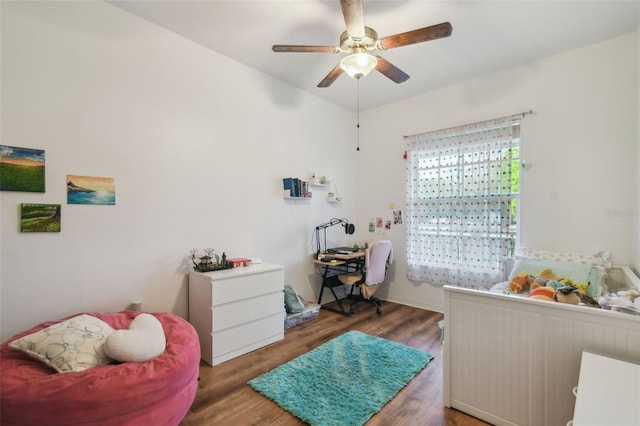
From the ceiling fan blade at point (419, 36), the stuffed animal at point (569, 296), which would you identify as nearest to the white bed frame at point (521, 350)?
the stuffed animal at point (569, 296)

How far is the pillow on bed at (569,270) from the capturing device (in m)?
2.45

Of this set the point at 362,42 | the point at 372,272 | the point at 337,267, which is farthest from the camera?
the point at 337,267

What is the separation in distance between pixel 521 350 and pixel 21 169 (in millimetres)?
3243

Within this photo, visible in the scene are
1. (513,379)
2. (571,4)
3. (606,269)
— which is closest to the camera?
(513,379)

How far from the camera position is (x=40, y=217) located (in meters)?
1.95

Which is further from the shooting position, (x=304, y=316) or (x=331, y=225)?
(x=331, y=225)

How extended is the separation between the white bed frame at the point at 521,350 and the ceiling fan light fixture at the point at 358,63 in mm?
1665

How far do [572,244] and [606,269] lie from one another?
0.32 metres

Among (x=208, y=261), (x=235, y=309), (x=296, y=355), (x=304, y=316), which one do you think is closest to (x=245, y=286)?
(x=235, y=309)

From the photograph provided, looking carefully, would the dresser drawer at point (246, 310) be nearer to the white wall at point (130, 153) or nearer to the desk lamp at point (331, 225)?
the white wall at point (130, 153)

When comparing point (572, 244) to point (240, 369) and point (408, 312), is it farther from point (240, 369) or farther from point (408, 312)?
point (240, 369)

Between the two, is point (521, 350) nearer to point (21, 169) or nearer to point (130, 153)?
point (130, 153)

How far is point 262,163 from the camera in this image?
3289 millimetres

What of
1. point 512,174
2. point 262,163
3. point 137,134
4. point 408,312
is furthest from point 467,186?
point 137,134
